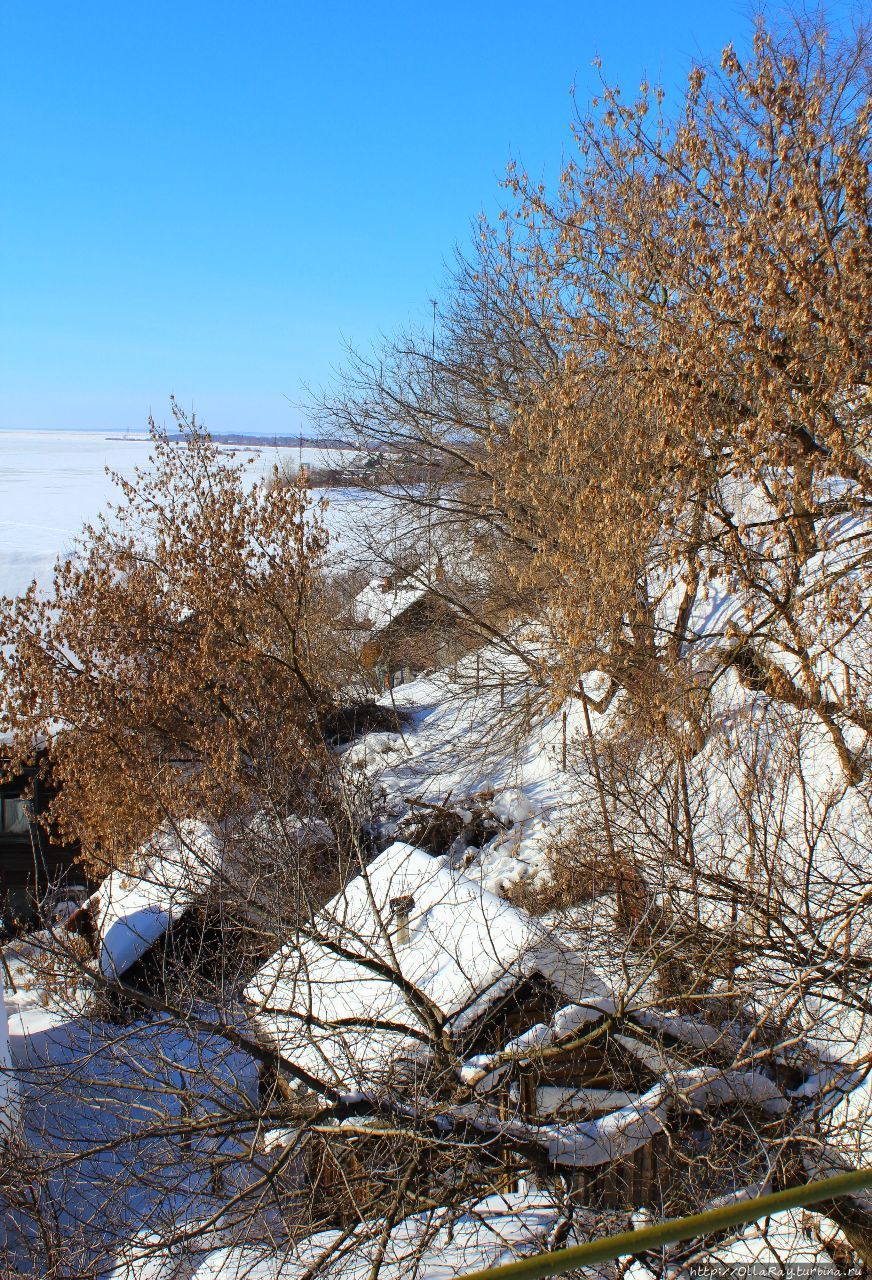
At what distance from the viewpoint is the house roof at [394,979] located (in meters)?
7.29

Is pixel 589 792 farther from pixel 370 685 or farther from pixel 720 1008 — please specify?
pixel 370 685

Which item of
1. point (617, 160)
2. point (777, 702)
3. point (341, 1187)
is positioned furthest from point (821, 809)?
point (617, 160)

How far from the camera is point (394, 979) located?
25.3ft

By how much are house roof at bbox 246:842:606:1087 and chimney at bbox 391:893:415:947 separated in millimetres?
50

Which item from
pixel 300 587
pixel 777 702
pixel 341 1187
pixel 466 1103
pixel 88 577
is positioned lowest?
pixel 341 1187

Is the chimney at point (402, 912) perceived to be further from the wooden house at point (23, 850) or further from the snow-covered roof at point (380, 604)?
the wooden house at point (23, 850)

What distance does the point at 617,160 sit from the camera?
11.9 meters

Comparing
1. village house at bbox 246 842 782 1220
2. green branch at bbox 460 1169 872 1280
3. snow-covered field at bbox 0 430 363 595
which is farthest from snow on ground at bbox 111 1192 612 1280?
snow-covered field at bbox 0 430 363 595

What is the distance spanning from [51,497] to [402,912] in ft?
205

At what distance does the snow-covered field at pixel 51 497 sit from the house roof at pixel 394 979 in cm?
1202

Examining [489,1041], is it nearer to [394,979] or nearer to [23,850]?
[394,979]

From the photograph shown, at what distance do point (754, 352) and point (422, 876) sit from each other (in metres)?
6.20

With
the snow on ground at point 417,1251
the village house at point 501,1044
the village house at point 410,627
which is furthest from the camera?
the village house at point 410,627

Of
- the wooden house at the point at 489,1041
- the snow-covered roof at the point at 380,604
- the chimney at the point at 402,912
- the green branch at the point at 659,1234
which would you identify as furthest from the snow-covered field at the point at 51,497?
the green branch at the point at 659,1234
